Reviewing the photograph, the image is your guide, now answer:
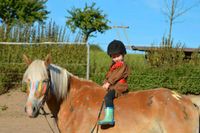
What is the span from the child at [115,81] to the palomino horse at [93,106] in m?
0.09

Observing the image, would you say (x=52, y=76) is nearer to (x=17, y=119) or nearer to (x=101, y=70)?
(x=17, y=119)

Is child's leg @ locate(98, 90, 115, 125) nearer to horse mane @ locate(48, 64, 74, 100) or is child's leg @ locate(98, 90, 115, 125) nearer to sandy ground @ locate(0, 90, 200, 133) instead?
horse mane @ locate(48, 64, 74, 100)

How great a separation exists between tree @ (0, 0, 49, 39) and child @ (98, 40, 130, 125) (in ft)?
84.8

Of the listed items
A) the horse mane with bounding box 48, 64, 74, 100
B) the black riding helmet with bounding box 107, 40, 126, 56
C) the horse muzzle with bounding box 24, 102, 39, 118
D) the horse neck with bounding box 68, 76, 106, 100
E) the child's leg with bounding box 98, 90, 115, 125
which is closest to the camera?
the horse muzzle with bounding box 24, 102, 39, 118

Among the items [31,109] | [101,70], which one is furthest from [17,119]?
[31,109]

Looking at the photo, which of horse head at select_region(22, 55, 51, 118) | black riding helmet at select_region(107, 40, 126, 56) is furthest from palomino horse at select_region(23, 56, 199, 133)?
black riding helmet at select_region(107, 40, 126, 56)

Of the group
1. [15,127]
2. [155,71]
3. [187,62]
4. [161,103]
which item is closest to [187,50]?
[187,62]

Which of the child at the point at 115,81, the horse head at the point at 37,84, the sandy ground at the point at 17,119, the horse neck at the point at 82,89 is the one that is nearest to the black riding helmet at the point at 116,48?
the child at the point at 115,81

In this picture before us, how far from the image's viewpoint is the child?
15.0 ft

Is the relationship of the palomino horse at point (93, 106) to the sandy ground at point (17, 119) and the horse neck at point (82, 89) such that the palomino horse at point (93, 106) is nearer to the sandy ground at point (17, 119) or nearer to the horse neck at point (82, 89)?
the horse neck at point (82, 89)

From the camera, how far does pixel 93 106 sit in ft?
15.6

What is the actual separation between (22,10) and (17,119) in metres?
22.1

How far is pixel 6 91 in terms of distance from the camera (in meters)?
13.9

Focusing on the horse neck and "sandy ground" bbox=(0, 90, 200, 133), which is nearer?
the horse neck
